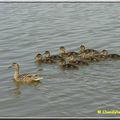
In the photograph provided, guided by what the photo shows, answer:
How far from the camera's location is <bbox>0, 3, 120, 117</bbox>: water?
31.3 feet

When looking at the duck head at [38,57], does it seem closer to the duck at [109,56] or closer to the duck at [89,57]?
the duck at [89,57]

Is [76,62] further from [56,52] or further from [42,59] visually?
[56,52]

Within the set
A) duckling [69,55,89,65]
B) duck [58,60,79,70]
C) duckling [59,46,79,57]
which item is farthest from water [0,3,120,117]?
duckling [59,46,79,57]

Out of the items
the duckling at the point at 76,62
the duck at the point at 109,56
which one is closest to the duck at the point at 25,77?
the duckling at the point at 76,62

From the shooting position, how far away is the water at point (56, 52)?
376 inches

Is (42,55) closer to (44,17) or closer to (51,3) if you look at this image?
(44,17)

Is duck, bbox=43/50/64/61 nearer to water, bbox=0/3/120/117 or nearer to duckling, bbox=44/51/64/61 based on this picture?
duckling, bbox=44/51/64/61

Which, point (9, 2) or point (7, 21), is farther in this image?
point (9, 2)

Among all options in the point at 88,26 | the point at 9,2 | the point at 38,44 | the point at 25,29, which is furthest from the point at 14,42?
the point at 9,2

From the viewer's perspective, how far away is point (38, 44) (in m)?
14.6

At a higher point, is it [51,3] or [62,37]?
[51,3]

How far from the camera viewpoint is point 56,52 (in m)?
13.6

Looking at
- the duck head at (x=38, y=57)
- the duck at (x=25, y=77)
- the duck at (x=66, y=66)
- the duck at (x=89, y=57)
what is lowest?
the duck at (x=25, y=77)

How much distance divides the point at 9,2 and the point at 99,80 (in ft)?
39.2
